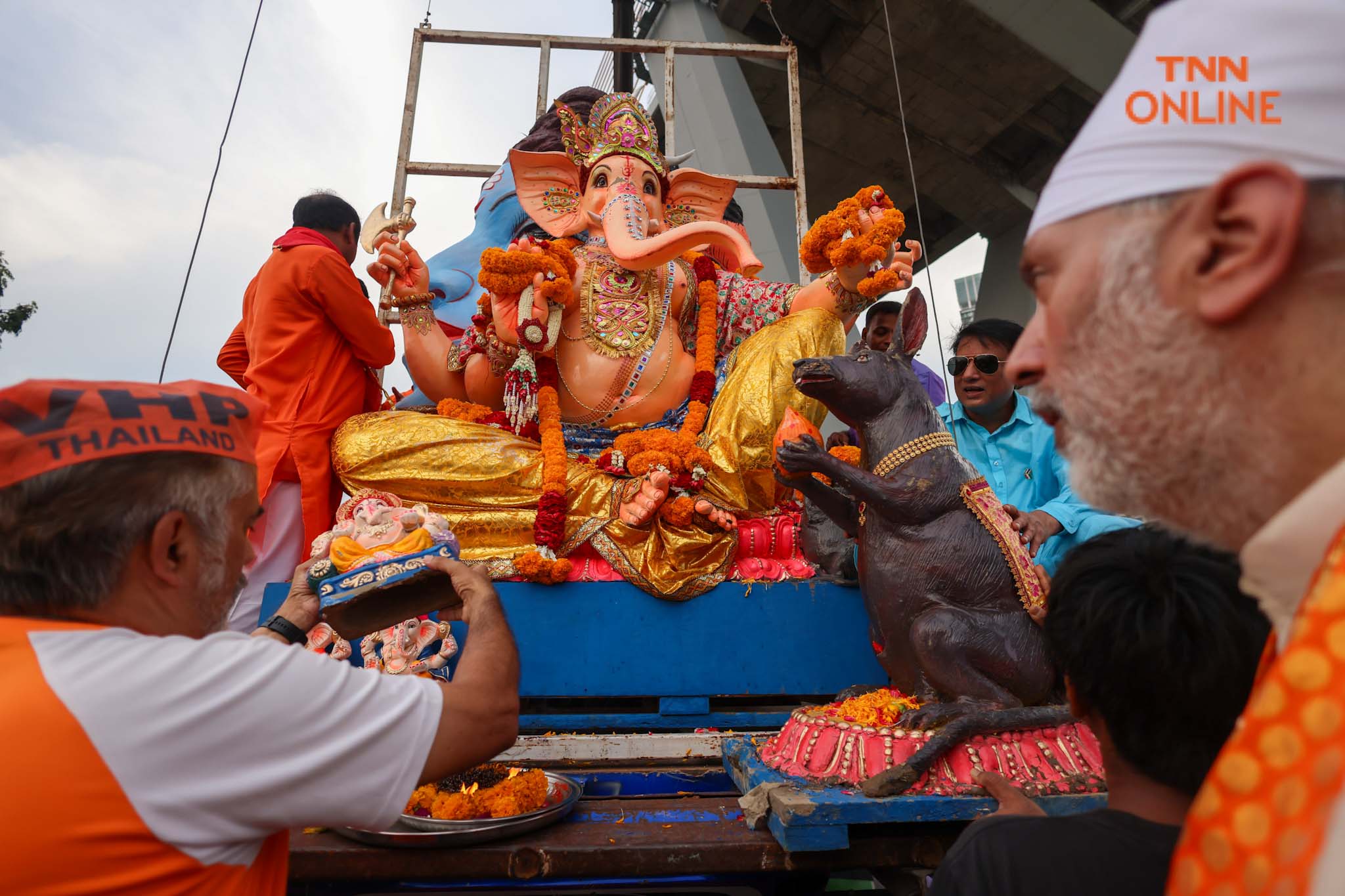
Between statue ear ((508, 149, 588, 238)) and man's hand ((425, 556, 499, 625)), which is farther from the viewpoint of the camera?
statue ear ((508, 149, 588, 238))

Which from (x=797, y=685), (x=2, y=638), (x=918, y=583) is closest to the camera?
(x=2, y=638)

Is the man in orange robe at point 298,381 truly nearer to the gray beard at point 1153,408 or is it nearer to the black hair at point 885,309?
the black hair at point 885,309

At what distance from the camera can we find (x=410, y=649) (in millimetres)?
1909

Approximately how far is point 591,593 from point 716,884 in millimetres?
Answer: 999

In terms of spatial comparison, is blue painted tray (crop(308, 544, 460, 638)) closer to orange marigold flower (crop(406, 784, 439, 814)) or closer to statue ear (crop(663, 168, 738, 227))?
orange marigold flower (crop(406, 784, 439, 814))

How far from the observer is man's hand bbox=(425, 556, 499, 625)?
49.4 inches

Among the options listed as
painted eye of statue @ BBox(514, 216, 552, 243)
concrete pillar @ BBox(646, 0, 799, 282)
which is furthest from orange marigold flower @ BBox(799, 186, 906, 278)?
concrete pillar @ BBox(646, 0, 799, 282)

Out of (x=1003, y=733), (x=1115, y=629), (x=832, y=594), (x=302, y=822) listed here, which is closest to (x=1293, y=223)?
(x=1115, y=629)

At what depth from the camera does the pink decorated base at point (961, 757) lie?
154 centimetres

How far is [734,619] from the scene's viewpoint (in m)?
2.47

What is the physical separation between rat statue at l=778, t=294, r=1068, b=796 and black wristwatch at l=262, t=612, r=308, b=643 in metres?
1.12

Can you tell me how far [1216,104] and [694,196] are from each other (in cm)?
318

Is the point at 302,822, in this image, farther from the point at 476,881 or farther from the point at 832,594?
the point at 832,594

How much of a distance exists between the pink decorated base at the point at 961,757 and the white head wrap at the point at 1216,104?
1.28m
